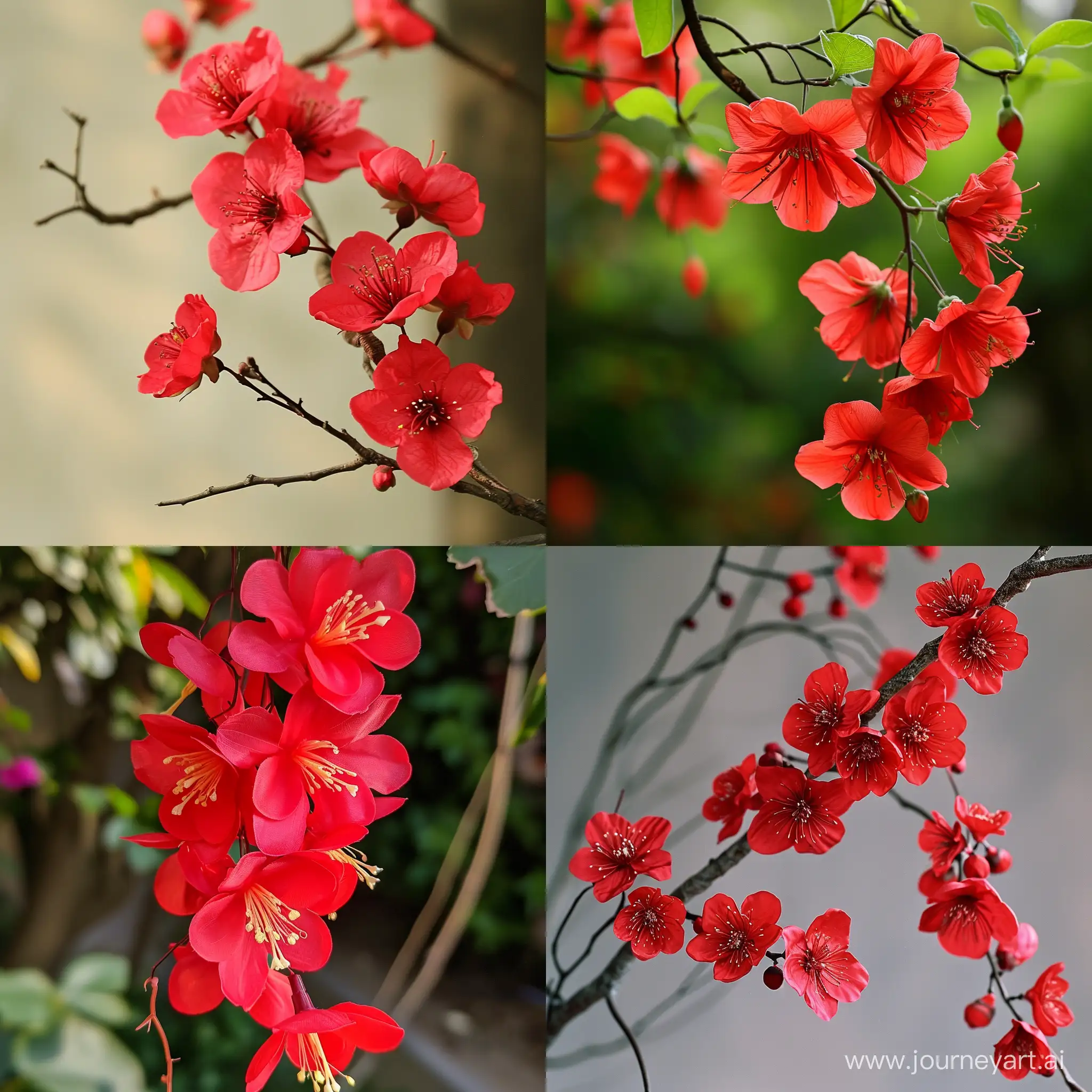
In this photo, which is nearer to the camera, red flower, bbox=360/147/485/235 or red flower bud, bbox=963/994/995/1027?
red flower, bbox=360/147/485/235

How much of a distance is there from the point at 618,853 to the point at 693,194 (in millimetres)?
676

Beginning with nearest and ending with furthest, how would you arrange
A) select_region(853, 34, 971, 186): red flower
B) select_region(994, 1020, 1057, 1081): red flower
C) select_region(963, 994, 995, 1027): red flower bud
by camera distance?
select_region(853, 34, 971, 186): red flower, select_region(994, 1020, 1057, 1081): red flower, select_region(963, 994, 995, 1027): red flower bud

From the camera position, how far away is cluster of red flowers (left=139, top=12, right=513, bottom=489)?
596mm

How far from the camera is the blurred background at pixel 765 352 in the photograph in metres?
0.98

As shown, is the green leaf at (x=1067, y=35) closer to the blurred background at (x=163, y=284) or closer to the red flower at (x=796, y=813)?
the blurred background at (x=163, y=284)

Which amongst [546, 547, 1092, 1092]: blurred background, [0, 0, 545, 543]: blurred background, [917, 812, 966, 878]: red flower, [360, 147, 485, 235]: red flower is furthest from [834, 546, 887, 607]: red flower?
[360, 147, 485, 235]: red flower

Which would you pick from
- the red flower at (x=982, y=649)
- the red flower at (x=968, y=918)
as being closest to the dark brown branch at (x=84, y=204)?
the red flower at (x=982, y=649)

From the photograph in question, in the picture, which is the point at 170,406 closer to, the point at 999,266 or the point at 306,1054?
the point at 306,1054

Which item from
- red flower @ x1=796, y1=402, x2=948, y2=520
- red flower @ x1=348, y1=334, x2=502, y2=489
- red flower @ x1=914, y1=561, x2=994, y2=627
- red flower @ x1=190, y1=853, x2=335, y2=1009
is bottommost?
red flower @ x1=190, y1=853, x2=335, y2=1009

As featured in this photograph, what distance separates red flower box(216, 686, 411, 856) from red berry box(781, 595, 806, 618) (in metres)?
0.48

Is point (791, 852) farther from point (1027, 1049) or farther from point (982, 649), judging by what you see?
point (982, 649)

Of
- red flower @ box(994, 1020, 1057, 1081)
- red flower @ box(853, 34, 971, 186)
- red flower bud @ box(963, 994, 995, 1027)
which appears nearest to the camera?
red flower @ box(853, 34, 971, 186)

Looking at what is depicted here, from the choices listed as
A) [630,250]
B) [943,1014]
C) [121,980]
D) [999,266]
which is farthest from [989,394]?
[121,980]

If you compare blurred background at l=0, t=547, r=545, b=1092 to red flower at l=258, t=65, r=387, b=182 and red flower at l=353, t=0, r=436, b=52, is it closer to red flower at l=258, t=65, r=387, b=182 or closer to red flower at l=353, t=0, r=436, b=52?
red flower at l=258, t=65, r=387, b=182
